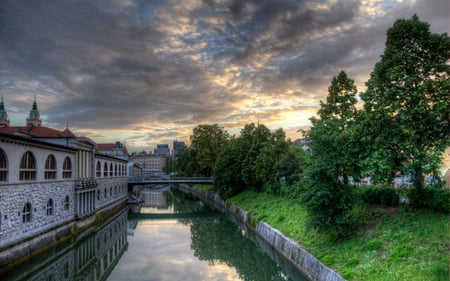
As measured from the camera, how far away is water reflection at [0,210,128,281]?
69.6ft

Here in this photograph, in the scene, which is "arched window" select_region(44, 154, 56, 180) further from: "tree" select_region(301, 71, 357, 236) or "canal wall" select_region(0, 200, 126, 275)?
"tree" select_region(301, 71, 357, 236)

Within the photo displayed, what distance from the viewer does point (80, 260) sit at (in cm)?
2547

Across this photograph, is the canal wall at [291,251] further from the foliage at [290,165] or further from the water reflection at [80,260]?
the water reflection at [80,260]

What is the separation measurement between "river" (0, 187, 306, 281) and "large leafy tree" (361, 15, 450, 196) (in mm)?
8562

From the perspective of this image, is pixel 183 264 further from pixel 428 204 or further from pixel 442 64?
pixel 442 64

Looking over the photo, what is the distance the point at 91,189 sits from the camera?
126 feet

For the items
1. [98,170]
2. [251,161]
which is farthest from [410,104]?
[98,170]

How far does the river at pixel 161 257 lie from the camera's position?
2164 cm

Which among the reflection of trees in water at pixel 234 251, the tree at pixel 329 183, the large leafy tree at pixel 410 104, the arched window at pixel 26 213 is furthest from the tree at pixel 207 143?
the large leafy tree at pixel 410 104

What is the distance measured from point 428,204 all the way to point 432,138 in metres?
3.43

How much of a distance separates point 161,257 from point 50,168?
12.3 metres

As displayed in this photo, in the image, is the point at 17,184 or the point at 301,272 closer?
the point at 301,272

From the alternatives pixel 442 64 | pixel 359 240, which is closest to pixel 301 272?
pixel 359 240

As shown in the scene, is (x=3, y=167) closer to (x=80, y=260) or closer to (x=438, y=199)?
(x=80, y=260)
